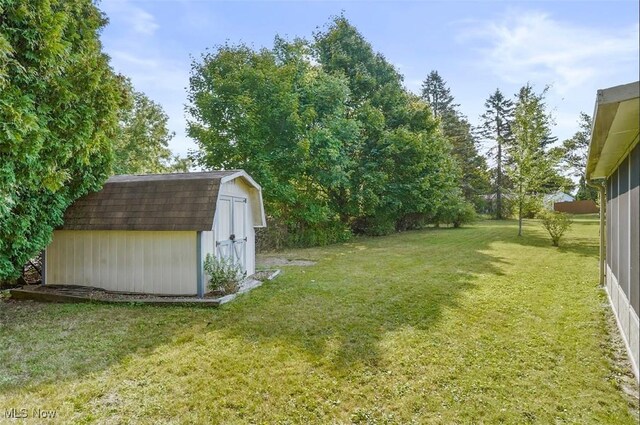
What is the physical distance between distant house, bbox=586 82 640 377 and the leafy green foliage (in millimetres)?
10835

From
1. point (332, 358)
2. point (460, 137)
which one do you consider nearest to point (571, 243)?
point (332, 358)

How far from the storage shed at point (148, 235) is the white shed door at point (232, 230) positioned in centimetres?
2

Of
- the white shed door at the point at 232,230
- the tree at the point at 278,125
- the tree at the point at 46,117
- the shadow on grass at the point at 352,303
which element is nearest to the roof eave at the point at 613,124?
the shadow on grass at the point at 352,303

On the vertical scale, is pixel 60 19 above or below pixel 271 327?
above

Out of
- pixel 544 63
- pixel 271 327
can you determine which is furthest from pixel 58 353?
pixel 544 63

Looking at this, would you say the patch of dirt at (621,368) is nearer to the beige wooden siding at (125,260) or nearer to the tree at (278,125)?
the beige wooden siding at (125,260)

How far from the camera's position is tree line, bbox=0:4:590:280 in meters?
5.98

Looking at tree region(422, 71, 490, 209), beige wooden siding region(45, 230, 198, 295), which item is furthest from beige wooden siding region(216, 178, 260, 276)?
tree region(422, 71, 490, 209)

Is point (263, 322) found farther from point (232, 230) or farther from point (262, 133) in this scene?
point (262, 133)

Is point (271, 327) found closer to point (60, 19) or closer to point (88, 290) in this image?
point (88, 290)

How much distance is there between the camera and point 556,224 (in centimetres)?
1331

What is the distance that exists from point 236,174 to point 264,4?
3686mm

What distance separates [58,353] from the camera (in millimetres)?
4469

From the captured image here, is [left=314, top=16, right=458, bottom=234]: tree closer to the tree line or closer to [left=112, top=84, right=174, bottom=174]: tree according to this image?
the tree line
